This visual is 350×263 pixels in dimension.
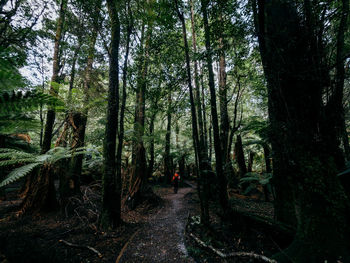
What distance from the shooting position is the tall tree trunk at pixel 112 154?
360 cm

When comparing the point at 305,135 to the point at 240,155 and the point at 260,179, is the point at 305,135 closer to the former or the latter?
the point at 260,179

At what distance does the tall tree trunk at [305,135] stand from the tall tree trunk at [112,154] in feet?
11.3

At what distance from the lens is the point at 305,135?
1974 mm

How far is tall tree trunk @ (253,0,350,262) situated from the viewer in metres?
1.78

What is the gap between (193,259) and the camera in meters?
2.68

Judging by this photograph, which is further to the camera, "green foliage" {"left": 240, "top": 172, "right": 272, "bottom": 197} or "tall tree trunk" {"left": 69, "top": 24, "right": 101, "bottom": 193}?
"green foliage" {"left": 240, "top": 172, "right": 272, "bottom": 197}

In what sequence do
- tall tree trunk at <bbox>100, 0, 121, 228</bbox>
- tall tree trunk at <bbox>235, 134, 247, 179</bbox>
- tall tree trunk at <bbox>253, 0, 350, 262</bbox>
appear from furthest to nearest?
tall tree trunk at <bbox>235, 134, 247, 179</bbox> → tall tree trunk at <bbox>100, 0, 121, 228</bbox> → tall tree trunk at <bbox>253, 0, 350, 262</bbox>

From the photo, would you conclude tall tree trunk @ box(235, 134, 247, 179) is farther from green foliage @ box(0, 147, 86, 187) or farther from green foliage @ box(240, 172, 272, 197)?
green foliage @ box(0, 147, 86, 187)

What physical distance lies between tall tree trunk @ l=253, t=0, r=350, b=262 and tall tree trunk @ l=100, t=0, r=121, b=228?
3.45 m

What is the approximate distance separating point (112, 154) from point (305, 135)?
3.87 meters

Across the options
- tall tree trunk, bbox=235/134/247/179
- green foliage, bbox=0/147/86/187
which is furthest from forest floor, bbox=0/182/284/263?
tall tree trunk, bbox=235/134/247/179

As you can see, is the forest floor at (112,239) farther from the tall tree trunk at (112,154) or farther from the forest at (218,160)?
the tall tree trunk at (112,154)

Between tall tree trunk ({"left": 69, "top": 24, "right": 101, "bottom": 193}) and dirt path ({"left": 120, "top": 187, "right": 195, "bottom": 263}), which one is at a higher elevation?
tall tree trunk ({"left": 69, "top": 24, "right": 101, "bottom": 193})

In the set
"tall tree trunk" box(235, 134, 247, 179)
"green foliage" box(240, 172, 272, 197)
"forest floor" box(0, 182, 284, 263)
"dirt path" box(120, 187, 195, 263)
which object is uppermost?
"tall tree trunk" box(235, 134, 247, 179)
